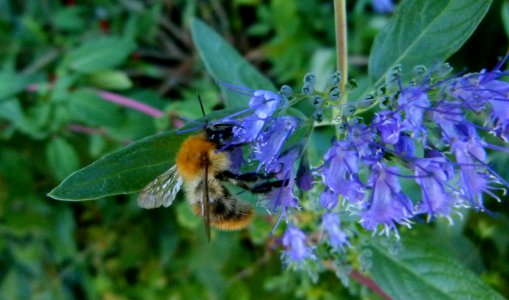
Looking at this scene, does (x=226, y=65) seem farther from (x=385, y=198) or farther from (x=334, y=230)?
(x=385, y=198)

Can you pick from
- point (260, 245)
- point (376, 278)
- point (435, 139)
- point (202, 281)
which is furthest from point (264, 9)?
point (435, 139)

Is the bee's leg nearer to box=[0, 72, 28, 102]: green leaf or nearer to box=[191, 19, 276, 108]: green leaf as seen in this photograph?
box=[191, 19, 276, 108]: green leaf

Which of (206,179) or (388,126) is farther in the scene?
(206,179)

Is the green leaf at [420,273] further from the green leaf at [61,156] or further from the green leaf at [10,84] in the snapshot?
the green leaf at [10,84]

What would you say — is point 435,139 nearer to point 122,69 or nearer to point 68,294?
point 122,69

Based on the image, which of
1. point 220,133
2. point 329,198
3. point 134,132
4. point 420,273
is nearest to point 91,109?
point 134,132
